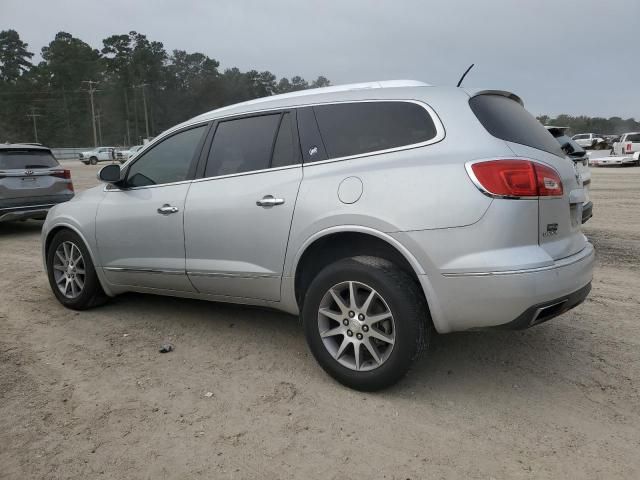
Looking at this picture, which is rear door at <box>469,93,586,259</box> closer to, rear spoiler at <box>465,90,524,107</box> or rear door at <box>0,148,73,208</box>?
rear spoiler at <box>465,90,524,107</box>

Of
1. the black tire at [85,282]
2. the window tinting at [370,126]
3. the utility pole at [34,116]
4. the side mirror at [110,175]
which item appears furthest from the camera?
the utility pole at [34,116]

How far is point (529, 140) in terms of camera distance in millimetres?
3035

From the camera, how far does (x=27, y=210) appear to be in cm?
897

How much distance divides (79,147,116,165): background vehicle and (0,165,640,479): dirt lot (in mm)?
48368

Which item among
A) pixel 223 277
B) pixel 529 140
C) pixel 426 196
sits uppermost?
pixel 529 140

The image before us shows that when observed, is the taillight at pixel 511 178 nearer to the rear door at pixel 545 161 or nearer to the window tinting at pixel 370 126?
the rear door at pixel 545 161

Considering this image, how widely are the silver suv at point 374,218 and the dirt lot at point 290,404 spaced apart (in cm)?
39

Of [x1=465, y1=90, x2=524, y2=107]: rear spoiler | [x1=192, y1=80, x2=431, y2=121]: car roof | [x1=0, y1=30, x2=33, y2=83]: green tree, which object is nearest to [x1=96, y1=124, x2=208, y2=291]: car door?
[x1=192, y1=80, x2=431, y2=121]: car roof

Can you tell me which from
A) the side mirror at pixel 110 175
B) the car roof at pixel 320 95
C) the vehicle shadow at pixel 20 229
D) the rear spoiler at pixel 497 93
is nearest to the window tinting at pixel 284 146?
the car roof at pixel 320 95

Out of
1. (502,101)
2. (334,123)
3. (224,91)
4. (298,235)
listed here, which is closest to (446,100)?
(502,101)

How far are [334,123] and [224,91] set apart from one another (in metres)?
105

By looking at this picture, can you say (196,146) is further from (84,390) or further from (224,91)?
(224,91)

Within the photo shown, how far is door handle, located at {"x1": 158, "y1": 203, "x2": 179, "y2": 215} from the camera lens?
13.0 feet

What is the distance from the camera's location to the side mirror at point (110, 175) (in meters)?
4.42
